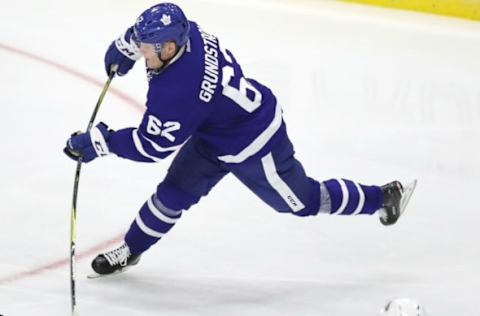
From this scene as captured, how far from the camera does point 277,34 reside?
5617mm

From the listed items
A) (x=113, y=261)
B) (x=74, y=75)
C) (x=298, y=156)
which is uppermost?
(x=113, y=261)

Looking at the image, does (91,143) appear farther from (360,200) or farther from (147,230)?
(360,200)

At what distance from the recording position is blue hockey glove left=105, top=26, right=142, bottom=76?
11.2 ft

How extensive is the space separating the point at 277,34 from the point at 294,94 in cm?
74

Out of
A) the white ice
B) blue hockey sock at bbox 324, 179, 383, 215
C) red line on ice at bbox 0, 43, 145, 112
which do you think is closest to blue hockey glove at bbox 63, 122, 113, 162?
the white ice

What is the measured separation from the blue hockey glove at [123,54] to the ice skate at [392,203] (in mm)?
1010

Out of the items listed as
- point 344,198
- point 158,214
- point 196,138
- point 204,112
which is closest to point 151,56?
point 204,112

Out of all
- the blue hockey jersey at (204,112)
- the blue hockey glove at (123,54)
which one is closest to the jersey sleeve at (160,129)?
the blue hockey jersey at (204,112)

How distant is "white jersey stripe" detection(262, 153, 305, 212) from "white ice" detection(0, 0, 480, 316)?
1.07 ft

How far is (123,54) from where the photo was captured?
348 cm

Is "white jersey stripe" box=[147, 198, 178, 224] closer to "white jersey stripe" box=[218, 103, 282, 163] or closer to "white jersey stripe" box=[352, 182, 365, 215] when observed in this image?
"white jersey stripe" box=[218, 103, 282, 163]

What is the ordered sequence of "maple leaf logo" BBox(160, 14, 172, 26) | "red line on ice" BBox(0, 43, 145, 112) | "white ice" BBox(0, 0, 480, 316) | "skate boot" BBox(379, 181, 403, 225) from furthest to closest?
"red line on ice" BBox(0, 43, 145, 112) < "skate boot" BBox(379, 181, 403, 225) < "white ice" BBox(0, 0, 480, 316) < "maple leaf logo" BBox(160, 14, 172, 26)

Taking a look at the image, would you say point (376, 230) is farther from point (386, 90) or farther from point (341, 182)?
point (386, 90)

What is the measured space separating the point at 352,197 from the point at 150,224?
0.72 m
